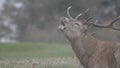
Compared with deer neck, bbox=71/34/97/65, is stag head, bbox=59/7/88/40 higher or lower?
higher

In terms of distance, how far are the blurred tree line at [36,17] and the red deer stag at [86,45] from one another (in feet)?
150

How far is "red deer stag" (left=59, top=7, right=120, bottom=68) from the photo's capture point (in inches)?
587

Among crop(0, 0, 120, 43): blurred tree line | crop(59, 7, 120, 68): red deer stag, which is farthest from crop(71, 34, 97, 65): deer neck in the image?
crop(0, 0, 120, 43): blurred tree line

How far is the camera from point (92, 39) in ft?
50.3

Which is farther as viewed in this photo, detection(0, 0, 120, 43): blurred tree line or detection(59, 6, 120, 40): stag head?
→ detection(0, 0, 120, 43): blurred tree line

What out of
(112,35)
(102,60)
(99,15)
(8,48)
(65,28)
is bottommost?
(102,60)

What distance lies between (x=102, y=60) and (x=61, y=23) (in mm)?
1447

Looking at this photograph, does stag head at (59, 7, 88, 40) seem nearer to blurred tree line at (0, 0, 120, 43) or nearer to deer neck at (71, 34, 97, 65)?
deer neck at (71, 34, 97, 65)

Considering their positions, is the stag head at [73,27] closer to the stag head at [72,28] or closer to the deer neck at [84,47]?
the stag head at [72,28]

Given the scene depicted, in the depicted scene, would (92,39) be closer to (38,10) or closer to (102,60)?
(102,60)

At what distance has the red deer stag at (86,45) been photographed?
1490 cm

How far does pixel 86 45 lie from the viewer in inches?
600

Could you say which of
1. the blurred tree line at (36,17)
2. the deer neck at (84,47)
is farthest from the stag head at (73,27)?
the blurred tree line at (36,17)

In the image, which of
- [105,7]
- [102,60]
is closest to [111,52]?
[102,60]
